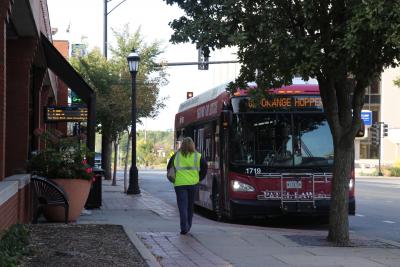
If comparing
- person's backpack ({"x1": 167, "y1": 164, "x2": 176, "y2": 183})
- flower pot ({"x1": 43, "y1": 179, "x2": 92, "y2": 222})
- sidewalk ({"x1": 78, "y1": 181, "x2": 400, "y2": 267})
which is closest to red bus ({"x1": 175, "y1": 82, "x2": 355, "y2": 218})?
sidewalk ({"x1": 78, "y1": 181, "x2": 400, "y2": 267})

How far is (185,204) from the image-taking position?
10922mm

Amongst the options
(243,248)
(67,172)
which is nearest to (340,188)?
(243,248)

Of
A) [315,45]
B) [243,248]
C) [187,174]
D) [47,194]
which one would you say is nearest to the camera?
[315,45]

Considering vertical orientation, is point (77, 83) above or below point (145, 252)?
above

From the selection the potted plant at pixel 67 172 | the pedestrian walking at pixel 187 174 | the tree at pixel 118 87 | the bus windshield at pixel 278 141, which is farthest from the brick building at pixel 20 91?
the tree at pixel 118 87

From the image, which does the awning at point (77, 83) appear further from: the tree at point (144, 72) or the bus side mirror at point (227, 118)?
the tree at point (144, 72)

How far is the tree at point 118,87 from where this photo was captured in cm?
2677

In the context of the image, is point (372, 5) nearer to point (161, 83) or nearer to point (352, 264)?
point (352, 264)

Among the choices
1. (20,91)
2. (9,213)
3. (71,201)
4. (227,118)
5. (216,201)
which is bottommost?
(216,201)

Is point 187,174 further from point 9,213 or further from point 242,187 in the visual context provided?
point 9,213

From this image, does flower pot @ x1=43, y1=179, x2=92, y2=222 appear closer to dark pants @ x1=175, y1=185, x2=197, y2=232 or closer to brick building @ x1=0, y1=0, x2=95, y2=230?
brick building @ x1=0, y1=0, x2=95, y2=230

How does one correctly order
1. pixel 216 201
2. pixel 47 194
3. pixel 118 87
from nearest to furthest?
pixel 47 194, pixel 216 201, pixel 118 87

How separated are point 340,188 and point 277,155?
284cm

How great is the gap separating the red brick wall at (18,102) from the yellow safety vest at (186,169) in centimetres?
344
